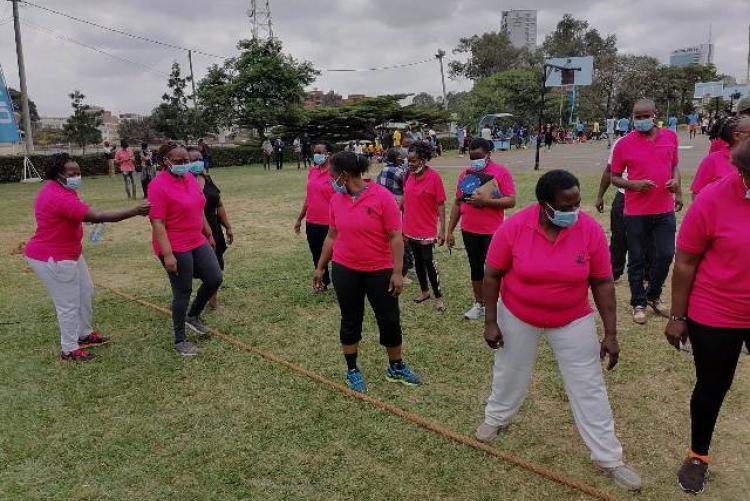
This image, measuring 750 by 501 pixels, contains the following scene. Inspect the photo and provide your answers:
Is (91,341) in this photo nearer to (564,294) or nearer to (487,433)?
(487,433)

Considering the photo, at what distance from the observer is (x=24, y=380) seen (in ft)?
15.7

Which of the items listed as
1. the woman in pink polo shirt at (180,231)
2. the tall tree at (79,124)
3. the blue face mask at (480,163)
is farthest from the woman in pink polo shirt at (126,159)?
the tall tree at (79,124)

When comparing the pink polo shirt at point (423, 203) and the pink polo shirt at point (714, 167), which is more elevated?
the pink polo shirt at point (714, 167)

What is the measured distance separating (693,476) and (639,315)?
2744 mm

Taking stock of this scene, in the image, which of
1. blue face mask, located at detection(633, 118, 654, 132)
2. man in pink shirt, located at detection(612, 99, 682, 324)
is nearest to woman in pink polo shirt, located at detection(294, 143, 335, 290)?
man in pink shirt, located at detection(612, 99, 682, 324)

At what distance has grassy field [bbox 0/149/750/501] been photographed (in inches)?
128

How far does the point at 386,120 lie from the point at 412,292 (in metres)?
35.6

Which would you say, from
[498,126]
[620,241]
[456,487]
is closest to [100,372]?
[456,487]

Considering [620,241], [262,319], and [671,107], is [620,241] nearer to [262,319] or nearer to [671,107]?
[262,319]

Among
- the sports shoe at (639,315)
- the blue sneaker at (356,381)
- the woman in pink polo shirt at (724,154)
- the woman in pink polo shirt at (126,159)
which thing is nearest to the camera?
the blue sneaker at (356,381)

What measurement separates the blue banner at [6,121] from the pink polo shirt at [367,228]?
18633 millimetres

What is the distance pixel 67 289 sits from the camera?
5.00m

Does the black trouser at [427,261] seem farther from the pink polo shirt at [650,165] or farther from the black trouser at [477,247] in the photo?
the pink polo shirt at [650,165]

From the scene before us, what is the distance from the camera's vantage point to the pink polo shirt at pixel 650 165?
17.5ft
